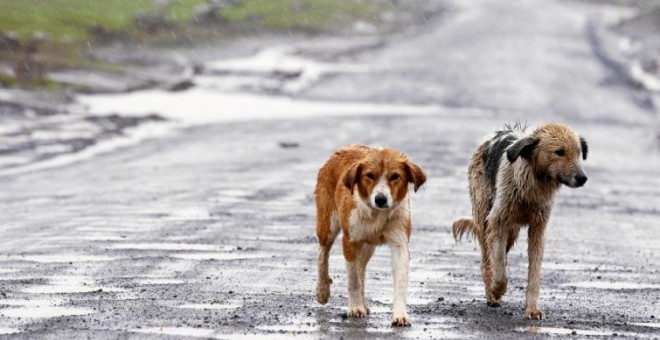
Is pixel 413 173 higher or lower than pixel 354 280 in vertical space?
higher

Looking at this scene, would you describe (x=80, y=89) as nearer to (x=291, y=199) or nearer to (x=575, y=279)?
(x=291, y=199)

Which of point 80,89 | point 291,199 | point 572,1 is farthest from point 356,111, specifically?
point 572,1

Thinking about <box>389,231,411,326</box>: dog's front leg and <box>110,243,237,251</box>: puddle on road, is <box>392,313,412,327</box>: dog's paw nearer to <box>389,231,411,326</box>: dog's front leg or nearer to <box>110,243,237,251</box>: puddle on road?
<box>389,231,411,326</box>: dog's front leg

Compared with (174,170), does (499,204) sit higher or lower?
higher

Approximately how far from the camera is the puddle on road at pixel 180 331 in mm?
8883

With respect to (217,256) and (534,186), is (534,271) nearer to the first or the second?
(534,186)

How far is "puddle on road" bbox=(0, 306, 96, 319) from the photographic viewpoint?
9.49 meters

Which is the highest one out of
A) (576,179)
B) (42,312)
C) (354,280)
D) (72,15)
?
(576,179)

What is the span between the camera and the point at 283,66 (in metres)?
46.1

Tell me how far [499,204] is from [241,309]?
216 centimetres

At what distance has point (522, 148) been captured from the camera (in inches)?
416

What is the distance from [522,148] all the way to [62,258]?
435cm

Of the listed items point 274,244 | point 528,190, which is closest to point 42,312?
point 528,190

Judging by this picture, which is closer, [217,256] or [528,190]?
[528,190]
